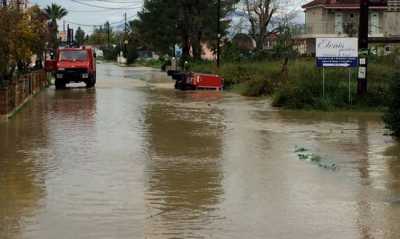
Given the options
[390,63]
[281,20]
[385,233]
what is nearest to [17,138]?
[385,233]

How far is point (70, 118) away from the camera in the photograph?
21750mm

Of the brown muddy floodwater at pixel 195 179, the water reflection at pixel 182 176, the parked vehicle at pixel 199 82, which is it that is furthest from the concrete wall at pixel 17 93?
the parked vehicle at pixel 199 82

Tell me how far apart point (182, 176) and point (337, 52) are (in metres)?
15.6

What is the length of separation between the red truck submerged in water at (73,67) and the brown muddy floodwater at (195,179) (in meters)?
18.6

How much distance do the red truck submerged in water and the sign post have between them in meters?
16.9

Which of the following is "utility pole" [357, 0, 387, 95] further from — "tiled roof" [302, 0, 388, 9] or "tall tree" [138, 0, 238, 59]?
"tiled roof" [302, 0, 388, 9]

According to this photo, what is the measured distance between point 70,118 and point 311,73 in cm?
981

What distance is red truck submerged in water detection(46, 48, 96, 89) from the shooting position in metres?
40.0

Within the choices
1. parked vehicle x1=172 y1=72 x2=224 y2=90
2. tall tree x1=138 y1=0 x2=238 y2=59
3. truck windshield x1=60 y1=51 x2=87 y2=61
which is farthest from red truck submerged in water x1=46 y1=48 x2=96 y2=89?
tall tree x1=138 y1=0 x2=238 y2=59

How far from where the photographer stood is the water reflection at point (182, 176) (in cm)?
865

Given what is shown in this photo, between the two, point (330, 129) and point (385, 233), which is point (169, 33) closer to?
point (330, 129)

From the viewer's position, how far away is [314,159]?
44.8 feet

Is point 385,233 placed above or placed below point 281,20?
below

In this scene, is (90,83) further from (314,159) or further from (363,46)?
(314,159)
